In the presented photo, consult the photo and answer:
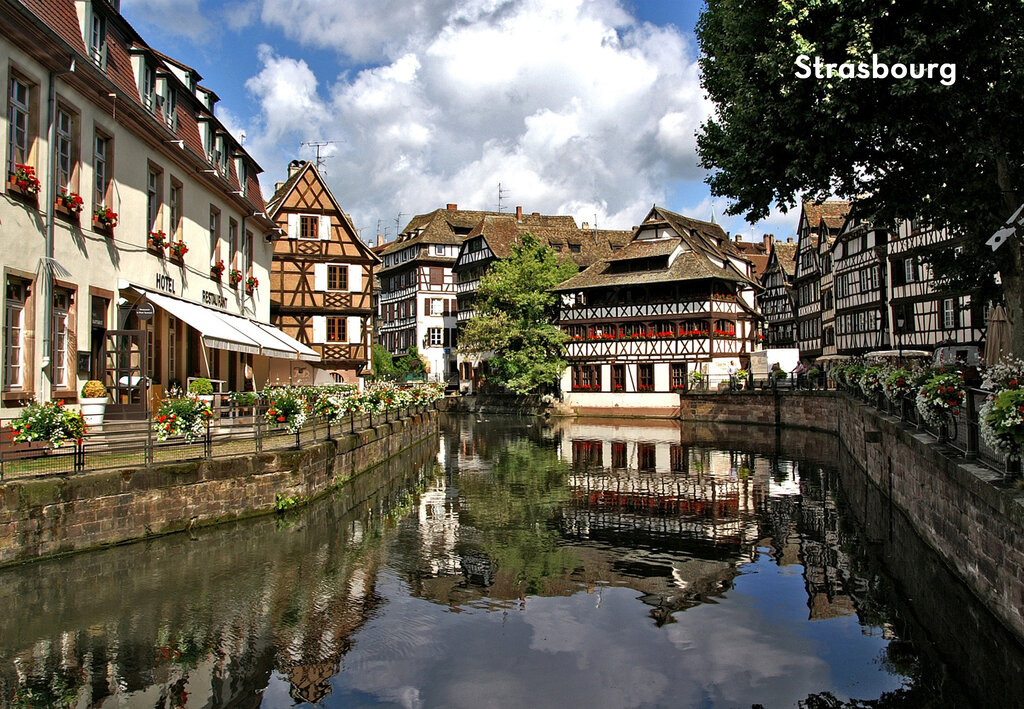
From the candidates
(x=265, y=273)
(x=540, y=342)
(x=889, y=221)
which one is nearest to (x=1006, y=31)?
(x=889, y=221)

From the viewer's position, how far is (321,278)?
38.5 meters

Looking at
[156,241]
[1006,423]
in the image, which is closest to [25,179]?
[156,241]

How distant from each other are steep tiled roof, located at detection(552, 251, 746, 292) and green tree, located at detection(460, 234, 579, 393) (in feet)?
6.28

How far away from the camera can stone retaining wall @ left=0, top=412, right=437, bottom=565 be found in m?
11.0

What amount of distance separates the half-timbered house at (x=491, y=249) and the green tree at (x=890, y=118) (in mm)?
45085

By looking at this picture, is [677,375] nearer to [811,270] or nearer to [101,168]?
[811,270]

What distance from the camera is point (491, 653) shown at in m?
8.76

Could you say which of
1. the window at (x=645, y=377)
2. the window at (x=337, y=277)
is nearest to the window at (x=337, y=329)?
the window at (x=337, y=277)

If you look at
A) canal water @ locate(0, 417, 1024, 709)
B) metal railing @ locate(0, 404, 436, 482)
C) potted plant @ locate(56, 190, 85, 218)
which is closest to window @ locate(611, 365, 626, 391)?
canal water @ locate(0, 417, 1024, 709)

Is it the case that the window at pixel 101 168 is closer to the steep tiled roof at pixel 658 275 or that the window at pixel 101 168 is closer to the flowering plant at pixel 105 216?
the flowering plant at pixel 105 216

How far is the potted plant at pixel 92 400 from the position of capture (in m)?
15.8

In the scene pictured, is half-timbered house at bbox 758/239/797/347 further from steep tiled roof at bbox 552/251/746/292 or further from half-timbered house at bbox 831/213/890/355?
half-timbered house at bbox 831/213/890/355

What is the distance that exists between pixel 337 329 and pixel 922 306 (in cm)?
2766

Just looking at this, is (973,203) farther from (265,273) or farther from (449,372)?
(449,372)
